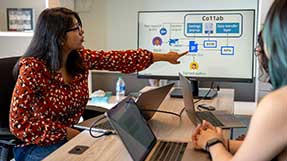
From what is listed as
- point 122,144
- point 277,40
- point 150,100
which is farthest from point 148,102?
point 277,40

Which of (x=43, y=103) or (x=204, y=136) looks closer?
(x=204, y=136)

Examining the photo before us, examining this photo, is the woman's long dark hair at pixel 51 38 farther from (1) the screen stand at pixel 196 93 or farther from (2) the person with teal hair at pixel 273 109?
(2) the person with teal hair at pixel 273 109

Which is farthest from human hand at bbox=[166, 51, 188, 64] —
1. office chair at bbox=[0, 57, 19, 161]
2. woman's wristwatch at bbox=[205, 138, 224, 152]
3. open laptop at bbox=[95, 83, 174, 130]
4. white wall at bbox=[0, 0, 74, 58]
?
white wall at bbox=[0, 0, 74, 58]

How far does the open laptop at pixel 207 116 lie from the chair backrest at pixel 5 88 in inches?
39.2

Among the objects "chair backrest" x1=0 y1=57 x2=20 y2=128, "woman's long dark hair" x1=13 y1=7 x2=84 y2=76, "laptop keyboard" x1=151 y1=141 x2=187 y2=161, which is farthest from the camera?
"chair backrest" x1=0 y1=57 x2=20 y2=128

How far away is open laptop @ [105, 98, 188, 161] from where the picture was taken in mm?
1281

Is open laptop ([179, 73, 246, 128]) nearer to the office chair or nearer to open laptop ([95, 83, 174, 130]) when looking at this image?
open laptop ([95, 83, 174, 130])

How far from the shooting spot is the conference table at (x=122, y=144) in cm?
142

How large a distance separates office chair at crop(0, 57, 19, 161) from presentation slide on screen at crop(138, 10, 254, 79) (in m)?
0.89

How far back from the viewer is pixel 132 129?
1378mm

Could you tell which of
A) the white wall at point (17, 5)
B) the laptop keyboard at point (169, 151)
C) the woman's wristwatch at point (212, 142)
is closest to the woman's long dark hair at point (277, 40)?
the woman's wristwatch at point (212, 142)

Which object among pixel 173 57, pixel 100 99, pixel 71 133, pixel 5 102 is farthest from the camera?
pixel 100 99

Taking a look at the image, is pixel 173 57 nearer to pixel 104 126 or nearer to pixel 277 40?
pixel 104 126

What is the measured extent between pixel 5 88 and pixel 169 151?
3.80 ft
